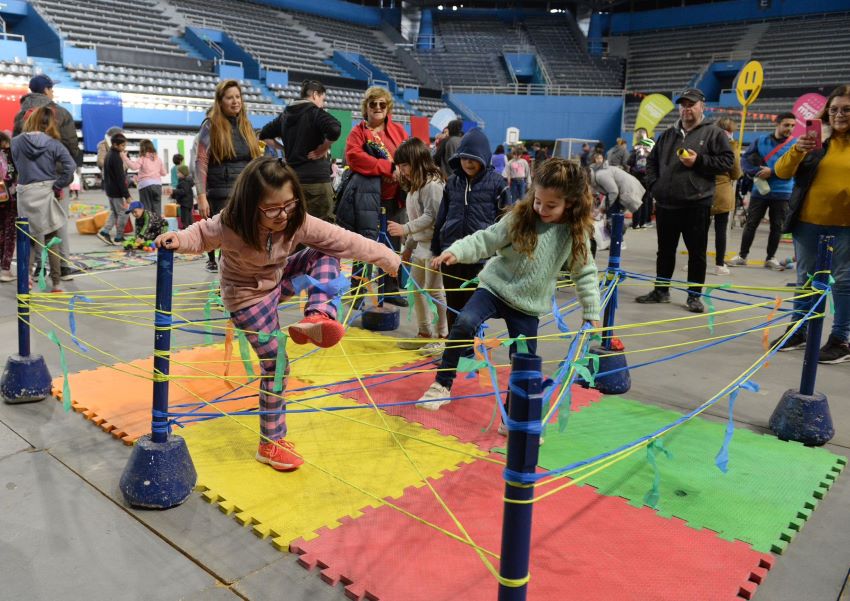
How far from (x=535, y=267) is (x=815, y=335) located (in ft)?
4.64

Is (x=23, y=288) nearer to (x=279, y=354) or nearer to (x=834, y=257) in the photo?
(x=279, y=354)

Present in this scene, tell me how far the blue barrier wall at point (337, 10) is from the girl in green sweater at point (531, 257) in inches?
1149

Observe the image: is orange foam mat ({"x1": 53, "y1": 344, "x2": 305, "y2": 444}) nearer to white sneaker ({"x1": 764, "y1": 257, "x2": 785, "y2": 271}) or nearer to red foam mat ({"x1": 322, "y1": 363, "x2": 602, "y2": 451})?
red foam mat ({"x1": 322, "y1": 363, "x2": 602, "y2": 451})

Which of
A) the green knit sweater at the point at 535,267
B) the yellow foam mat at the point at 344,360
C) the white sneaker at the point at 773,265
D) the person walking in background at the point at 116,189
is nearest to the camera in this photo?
the green knit sweater at the point at 535,267

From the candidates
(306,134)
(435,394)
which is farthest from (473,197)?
(306,134)

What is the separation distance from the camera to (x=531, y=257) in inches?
121

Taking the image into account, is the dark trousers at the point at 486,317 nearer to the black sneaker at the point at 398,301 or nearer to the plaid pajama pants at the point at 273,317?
the plaid pajama pants at the point at 273,317

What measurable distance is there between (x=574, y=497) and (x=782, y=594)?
802 millimetres

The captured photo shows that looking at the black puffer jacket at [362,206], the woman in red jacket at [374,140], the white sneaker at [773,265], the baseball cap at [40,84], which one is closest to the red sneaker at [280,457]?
the woman in red jacket at [374,140]

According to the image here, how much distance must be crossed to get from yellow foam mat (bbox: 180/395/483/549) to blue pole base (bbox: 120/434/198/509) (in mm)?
129

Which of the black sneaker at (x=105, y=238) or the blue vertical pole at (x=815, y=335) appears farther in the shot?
the black sneaker at (x=105, y=238)

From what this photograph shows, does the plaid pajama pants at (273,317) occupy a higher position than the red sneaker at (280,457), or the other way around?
the plaid pajama pants at (273,317)

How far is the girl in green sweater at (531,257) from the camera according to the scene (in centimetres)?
299

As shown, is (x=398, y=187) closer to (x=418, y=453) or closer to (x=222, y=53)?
(x=418, y=453)
